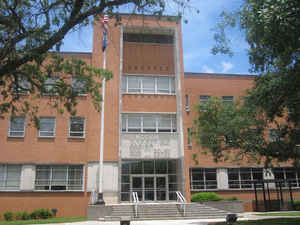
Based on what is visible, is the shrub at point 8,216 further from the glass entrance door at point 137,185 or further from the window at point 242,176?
the window at point 242,176

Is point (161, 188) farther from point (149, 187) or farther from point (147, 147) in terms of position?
point (147, 147)

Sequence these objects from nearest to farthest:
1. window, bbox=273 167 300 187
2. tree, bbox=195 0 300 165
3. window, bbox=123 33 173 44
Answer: tree, bbox=195 0 300 165, window, bbox=273 167 300 187, window, bbox=123 33 173 44

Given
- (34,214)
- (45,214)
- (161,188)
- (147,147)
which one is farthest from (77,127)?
(161,188)

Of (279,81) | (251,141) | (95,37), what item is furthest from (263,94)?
(95,37)

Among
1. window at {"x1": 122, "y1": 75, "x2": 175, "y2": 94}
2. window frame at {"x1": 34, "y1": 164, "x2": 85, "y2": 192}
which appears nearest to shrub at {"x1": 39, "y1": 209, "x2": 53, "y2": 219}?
window frame at {"x1": 34, "y1": 164, "x2": 85, "y2": 192}

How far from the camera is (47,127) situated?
25.8 meters

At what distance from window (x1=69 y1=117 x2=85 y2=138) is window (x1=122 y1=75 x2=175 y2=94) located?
4500mm

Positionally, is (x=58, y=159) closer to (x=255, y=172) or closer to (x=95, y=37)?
(x=95, y=37)

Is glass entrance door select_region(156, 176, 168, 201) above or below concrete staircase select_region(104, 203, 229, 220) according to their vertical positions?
above

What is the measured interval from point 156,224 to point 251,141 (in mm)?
6516

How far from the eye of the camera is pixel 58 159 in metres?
24.9

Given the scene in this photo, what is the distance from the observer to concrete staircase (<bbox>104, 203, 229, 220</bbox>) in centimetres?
2041

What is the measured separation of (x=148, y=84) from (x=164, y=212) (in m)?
11.3

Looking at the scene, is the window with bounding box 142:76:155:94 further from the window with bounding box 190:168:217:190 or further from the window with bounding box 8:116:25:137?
the window with bounding box 8:116:25:137
